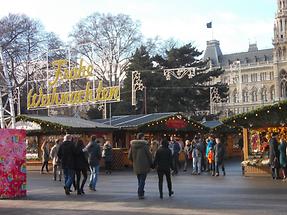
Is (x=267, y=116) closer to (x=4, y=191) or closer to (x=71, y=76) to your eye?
(x=4, y=191)

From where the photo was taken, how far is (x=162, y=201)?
12.0 m

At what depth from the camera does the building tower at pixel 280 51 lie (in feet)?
376

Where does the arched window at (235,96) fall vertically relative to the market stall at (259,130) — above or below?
above

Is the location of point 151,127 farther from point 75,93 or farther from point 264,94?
point 264,94

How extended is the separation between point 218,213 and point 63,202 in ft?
13.4

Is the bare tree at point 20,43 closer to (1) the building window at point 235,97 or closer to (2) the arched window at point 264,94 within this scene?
(1) the building window at point 235,97

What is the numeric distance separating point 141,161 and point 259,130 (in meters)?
9.32

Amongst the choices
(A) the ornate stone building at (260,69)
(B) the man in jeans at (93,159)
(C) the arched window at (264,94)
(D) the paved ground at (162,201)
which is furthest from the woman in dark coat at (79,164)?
(C) the arched window at (264,94)

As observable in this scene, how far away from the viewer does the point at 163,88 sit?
52250mm

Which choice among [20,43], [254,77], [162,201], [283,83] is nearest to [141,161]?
[162,201]

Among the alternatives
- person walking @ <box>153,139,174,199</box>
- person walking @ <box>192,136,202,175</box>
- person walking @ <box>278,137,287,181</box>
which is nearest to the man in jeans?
person walking @ <box>153,139,174,199</box>

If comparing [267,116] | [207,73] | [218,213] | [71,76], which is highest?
[207,73]

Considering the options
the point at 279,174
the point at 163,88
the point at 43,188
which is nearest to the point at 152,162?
the point at 43,188

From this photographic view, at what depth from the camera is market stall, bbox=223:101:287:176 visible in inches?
764
